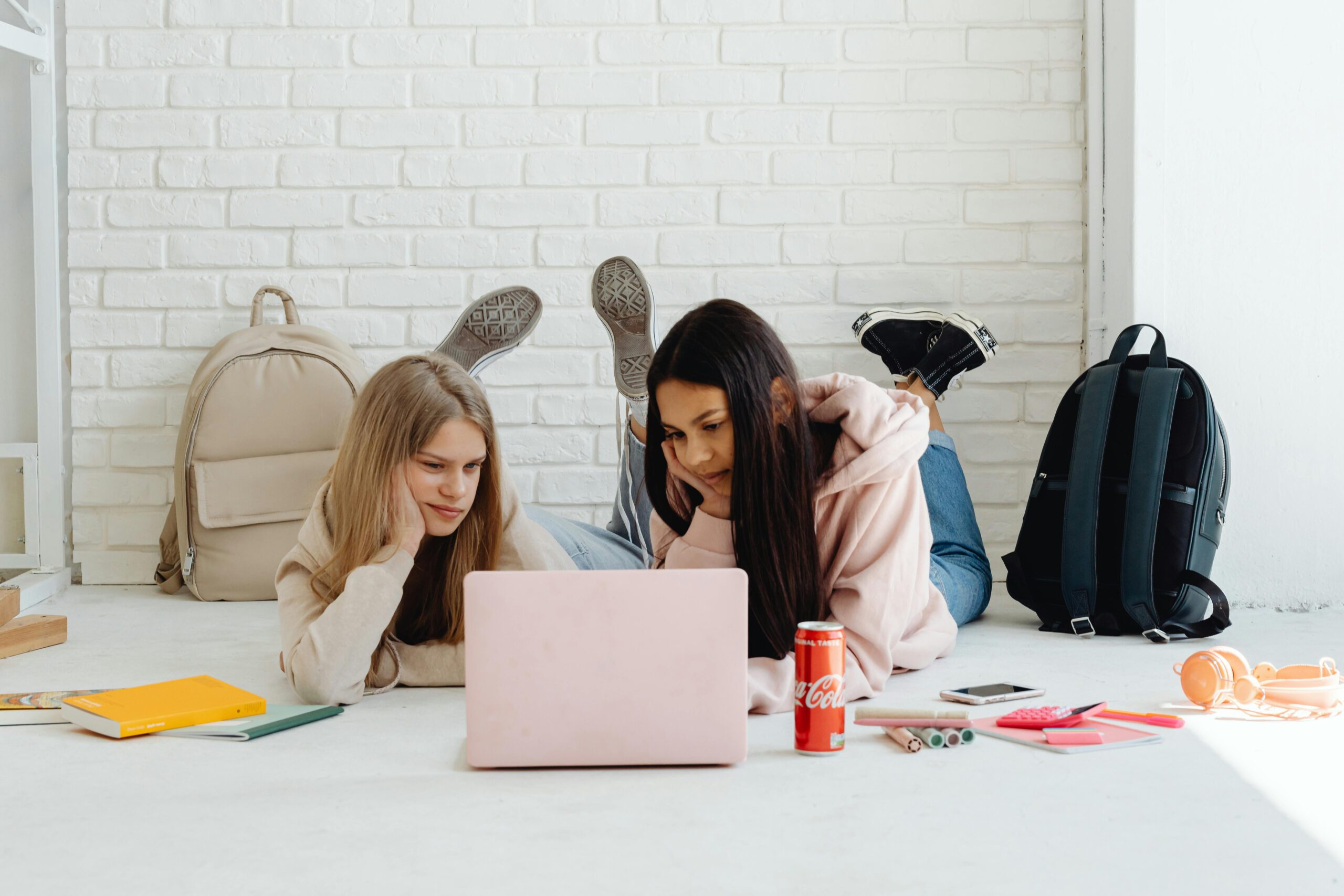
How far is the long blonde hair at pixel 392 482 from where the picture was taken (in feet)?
6.06

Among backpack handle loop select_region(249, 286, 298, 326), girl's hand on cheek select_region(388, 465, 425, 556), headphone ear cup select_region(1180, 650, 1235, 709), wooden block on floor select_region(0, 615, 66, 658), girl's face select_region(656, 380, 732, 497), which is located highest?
backpack handle loop select_region(249, 286, 298, 326)

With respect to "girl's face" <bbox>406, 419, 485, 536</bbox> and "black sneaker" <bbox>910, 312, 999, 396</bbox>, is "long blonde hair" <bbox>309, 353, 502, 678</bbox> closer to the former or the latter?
"girl's face" <bbox>406, 419, 485, 536</bbox>

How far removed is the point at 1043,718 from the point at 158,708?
135 centimetres

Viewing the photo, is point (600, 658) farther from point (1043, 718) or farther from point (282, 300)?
point (282, 300)

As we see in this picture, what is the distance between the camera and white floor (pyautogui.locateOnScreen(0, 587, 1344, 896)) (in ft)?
3.75

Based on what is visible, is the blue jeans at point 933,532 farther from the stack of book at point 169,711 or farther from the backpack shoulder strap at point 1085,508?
the stack of book at point 169,711

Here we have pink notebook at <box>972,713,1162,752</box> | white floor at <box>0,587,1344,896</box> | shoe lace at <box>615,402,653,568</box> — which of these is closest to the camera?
white floor at <box>0,587,1344,896</box>

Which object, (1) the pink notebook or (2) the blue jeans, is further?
(2) the blue jeans

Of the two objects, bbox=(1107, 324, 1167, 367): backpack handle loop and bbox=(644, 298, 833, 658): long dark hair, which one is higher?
bbox=(1107, 324, 1167, 367): backpack handle loop

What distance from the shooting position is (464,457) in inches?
74.5

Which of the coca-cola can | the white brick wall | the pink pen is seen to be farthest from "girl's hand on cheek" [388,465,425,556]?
the white brick wall

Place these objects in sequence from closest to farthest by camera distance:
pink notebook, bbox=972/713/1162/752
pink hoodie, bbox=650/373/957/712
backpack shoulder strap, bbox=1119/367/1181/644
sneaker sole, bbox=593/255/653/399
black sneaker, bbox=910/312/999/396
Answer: pink notebook, bbox=972/713/1162/752
pink hoodie, bbox=650/373/957/712
backpack shoulder strap, bbox=1119/367/1181/644
sneaker sole, bbox=593/255/653/399
black sneaker, bbox=910/312/999/396

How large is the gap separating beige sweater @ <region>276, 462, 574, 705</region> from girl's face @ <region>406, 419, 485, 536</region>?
0.09 m

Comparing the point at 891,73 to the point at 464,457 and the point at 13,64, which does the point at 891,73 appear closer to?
the point at 464,457
